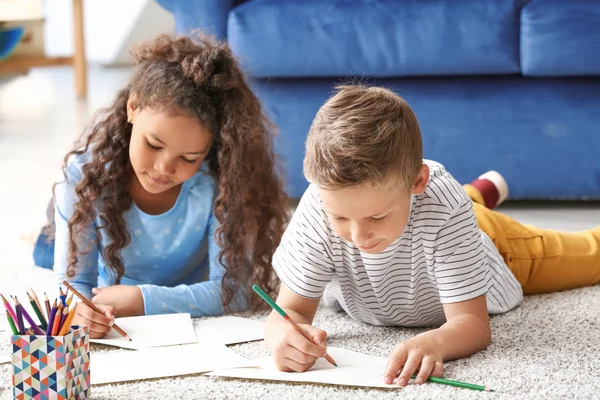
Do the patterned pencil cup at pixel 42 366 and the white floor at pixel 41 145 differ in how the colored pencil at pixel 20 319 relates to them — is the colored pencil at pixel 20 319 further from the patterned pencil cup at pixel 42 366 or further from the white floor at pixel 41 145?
the white floor at pixel 41 145

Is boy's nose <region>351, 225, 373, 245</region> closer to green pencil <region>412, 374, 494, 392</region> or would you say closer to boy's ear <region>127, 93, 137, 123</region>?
green pencil <region>412, 374, 494, 392</region>

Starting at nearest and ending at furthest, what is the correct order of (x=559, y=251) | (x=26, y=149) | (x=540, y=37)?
1. (x=559, y=251)
2. (x=540, y=37)
3. (x=26, y=149)

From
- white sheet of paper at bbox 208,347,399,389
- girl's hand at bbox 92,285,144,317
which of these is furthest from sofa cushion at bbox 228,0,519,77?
white sheet of paper at bbox 208,347,399,389

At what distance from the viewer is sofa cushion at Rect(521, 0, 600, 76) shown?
196cm

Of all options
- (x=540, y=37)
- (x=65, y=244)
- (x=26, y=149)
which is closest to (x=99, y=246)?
(x=65, y=244)

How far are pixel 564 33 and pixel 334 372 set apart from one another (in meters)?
1.18

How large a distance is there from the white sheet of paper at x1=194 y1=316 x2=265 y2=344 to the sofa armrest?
92 centimetres

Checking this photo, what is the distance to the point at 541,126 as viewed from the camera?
2.06 m

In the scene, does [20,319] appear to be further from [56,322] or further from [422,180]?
[422,180]

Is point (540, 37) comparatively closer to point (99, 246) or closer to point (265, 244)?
point (265, 244)

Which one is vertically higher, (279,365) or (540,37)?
(540,37)

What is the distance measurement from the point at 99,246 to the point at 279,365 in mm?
485

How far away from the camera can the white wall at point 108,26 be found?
17.7ft

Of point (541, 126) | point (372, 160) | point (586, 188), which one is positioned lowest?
point (586, 188)
